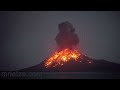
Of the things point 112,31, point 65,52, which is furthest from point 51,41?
point 112,31

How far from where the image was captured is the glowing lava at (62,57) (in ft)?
16.6

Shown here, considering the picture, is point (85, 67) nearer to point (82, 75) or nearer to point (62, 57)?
point (82, 75)

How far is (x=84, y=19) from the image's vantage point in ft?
17.1

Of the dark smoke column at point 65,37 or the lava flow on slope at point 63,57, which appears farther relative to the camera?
the dark smoke column at point 65,37

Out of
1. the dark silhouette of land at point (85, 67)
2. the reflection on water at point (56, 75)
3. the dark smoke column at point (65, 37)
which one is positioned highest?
the dark smoke column at point (65, 37)

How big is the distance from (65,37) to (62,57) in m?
0.42

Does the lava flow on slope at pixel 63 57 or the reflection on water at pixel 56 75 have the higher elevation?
the lava flow on slope at pixel 63 57

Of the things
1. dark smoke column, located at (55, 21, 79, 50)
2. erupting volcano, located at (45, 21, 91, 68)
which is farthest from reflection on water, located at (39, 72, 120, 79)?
dark smoke column, located at (55, 21, 79, 50)

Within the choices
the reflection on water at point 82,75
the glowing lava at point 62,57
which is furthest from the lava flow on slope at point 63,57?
the reflection on water at point 82,75

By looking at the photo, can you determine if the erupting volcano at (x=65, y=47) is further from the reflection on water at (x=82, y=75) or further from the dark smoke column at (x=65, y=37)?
the reflection on water at (x=82, y=75)

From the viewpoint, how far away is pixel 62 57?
5.20m

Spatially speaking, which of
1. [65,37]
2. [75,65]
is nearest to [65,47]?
[65,37]
